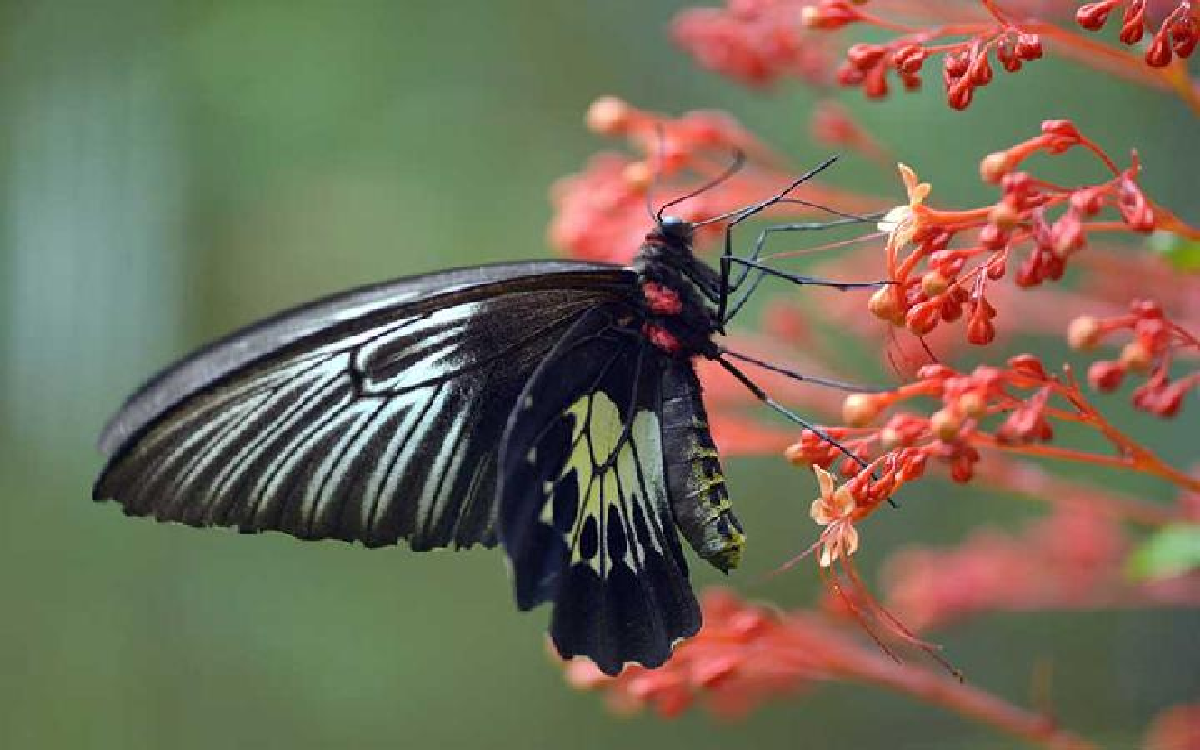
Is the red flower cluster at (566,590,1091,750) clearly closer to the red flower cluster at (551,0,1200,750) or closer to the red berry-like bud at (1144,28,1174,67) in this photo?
the red flower cluster at (551,0,1200,750)

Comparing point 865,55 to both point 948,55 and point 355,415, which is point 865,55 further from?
point 355,415

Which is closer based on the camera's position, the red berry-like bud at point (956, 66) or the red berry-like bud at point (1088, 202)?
the red berry-like bud at point (1088, 202)

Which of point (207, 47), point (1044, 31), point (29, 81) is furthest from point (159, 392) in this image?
point (29, 81)

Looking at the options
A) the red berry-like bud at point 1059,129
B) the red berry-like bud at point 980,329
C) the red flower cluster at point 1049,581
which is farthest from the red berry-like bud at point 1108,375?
the red flower cluster at point 1049,581

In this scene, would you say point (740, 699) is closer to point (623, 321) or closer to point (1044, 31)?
point (623, 321)

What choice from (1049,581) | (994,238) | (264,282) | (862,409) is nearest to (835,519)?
(862,409)

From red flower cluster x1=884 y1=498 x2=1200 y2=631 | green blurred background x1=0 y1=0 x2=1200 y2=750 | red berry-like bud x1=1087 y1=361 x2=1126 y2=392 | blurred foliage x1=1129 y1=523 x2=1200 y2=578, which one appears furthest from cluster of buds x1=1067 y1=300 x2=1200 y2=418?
green blurred background x1=0 y1=0 x2=1200 y2=750

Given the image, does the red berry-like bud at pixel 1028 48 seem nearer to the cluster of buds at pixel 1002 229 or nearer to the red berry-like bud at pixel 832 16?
the cluster of buds at pixel 1002 229
